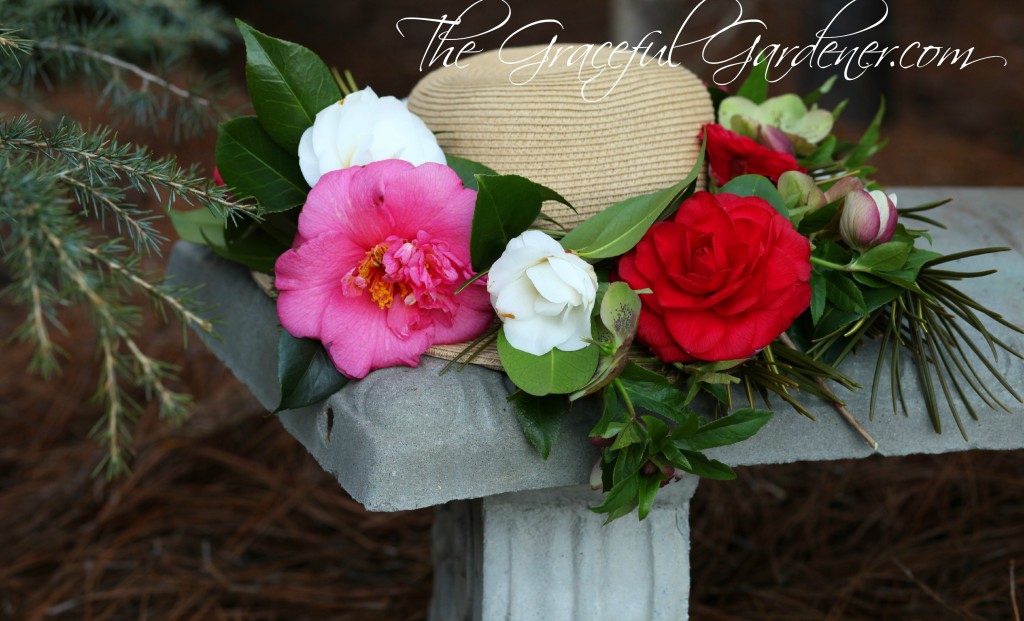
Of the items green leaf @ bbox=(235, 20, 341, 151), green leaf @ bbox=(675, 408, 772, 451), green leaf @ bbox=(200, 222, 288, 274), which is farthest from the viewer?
green leaf @ bbox=(200, 222, 288, 274)

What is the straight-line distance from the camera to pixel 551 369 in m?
0.75

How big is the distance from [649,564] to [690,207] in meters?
0.41

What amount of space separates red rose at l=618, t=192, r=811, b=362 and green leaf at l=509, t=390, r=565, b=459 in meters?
0.10

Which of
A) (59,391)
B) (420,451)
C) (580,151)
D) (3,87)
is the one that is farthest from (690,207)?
(59,391)

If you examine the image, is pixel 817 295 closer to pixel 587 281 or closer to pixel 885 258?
pixel 885 258

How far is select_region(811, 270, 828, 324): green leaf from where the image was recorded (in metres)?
0.80

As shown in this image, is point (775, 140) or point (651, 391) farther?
point (775, 140)

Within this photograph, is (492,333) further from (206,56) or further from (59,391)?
(206,56)

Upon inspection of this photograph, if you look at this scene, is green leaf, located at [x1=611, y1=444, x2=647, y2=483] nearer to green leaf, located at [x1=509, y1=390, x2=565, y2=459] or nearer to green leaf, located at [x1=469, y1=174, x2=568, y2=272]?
green leaf, located at [x1=509, y1=390, x2=565, y2=459]

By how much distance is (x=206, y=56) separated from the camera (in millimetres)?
4270

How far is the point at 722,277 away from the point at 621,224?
0.10 metres

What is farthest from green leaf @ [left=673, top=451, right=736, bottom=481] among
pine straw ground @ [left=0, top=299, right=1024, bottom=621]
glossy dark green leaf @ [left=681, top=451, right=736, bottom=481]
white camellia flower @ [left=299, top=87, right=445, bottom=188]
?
pine straw ground @ [left=0, top=299, right=1024, bottom=621]

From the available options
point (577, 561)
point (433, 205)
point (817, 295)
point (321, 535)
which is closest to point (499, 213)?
point (433, 205)

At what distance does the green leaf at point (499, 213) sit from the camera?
74cm
